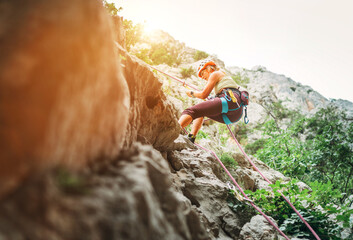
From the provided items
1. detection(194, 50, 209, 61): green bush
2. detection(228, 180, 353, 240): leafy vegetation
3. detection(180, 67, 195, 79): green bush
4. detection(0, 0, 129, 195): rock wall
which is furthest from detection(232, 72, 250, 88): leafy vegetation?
detection(0, 0, 129, 195): rock wall

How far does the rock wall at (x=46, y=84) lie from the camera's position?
0.89m

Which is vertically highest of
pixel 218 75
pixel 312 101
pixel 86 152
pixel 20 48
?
pixel 312 101

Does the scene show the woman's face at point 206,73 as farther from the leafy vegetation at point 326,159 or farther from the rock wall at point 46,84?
the leafy vegetation at point 326,159

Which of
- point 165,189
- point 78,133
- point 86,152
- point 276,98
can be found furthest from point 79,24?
point 276,98

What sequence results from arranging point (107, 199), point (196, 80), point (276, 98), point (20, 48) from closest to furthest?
point (20, 48), point (107, 199), point (196, 80), point (276, 98)

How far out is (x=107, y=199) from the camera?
1063 mm

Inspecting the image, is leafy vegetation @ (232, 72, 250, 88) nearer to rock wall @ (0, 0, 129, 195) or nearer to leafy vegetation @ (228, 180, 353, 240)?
leafy vegetation @ (228, 180, 353, 240)

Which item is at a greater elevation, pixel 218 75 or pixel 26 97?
pixel 218 75

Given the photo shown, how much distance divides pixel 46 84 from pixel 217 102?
3795 millimetres

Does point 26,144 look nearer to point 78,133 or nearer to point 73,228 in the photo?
point 78,133

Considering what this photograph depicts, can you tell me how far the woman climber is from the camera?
14.6ft

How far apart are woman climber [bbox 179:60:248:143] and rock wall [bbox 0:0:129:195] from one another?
3.33 meters

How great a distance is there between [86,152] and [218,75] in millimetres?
4186

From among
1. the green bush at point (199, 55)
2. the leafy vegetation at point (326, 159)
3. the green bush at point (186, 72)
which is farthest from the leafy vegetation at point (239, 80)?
the leafy vegetation at point (326, 159)
